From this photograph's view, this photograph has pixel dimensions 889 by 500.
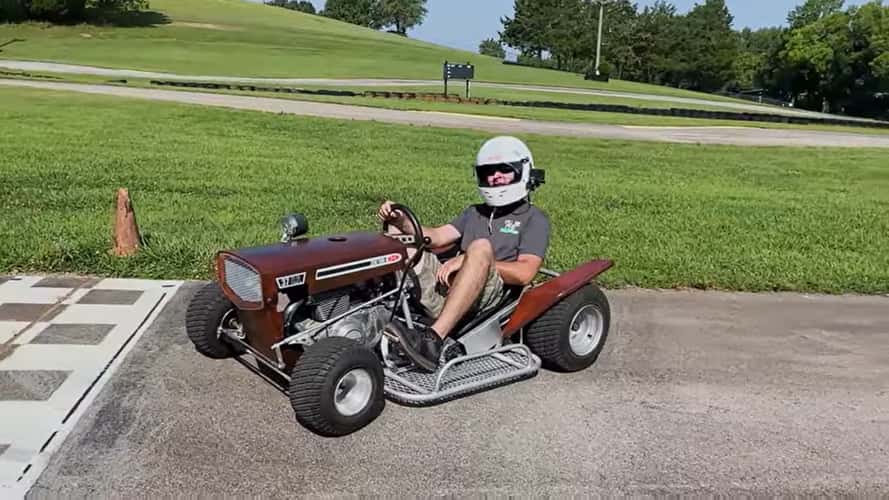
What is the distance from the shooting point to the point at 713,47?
101438 millimetres

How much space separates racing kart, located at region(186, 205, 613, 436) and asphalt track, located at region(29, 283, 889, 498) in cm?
12

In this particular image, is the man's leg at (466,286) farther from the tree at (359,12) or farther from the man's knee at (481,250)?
the tree at (359,12)

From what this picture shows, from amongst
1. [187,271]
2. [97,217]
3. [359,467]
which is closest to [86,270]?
[187,271]

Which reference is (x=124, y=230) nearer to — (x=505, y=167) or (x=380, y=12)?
(x=505, y=167)

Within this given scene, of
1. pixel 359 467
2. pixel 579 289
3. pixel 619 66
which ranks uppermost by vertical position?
pixel 619 66

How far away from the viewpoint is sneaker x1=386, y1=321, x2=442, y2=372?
3914mm

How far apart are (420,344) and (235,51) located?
5505 cm

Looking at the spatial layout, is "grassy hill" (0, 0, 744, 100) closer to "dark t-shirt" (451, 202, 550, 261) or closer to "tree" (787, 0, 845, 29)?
"dark t-shirt" (451, 202, 550, 261)

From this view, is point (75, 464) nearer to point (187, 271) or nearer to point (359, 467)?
point (359, 467)

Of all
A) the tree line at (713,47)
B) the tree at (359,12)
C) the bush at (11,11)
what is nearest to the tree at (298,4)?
the tree at (359,12)

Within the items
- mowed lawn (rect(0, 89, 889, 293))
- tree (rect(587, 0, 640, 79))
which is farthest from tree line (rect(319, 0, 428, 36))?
mowed lawn (rect(0, 89, 889, 293))

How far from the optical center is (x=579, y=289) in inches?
182

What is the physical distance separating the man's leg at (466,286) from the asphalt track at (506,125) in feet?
47.8

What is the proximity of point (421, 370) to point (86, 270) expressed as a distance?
335 centimetres
